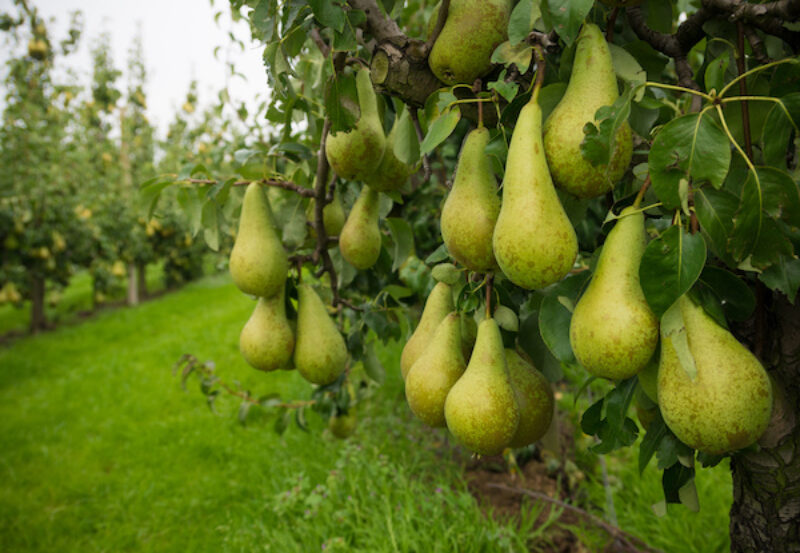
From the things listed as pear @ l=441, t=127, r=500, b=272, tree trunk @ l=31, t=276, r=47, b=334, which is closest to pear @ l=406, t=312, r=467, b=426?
pear @ l=441, t=127, r=500, b=272

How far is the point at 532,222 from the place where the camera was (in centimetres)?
71

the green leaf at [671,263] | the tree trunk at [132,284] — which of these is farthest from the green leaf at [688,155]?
the tree trunk at [132,284]

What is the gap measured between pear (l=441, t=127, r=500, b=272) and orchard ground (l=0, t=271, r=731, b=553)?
31.5 inches

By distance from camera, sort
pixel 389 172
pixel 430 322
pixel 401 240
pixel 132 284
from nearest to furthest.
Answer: pixel 430 322 → pixel 389 172 → pixel 401 240 → pixel 132 284

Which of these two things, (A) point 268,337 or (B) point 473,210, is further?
(A) point 268,337

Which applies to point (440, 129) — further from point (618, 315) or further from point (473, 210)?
point (618, 315)

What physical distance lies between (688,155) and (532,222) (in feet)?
0.68

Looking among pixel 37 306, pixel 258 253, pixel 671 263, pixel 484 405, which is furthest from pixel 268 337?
pixel 37 306

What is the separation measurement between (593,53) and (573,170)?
19 cm

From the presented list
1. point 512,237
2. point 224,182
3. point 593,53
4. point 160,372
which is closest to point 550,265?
point 512,237

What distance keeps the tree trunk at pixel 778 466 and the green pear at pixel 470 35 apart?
2.34 ft

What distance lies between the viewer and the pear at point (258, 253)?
142 centimetres

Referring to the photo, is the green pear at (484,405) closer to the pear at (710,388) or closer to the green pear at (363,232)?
the pear at (710,388)

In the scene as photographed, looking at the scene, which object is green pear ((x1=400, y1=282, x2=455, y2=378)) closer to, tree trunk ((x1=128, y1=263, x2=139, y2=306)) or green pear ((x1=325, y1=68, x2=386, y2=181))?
green pear ((x1=325, y1=68, x2=386, y2=181))
